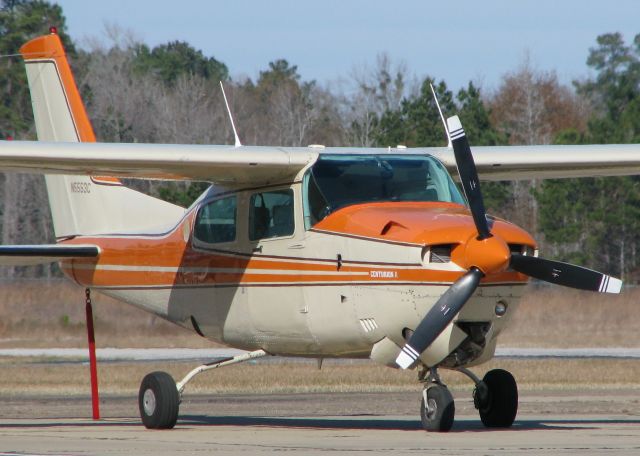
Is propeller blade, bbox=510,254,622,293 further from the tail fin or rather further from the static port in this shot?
the tail fin

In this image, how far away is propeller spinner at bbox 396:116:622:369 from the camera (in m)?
11.3

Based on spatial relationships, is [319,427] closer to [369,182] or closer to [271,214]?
[271,214]

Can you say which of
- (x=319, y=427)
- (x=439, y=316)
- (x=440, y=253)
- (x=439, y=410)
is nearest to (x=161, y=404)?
(x=319, y=427)

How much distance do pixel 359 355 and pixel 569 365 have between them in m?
12.3

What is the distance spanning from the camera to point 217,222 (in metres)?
14.2

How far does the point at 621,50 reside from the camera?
109812mm

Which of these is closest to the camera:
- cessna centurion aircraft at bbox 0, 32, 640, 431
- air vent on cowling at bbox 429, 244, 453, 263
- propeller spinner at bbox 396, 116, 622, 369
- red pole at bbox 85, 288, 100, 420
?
propeller spinner at bbox 396, 116, 622, 369

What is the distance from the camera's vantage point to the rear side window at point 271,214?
13209mm

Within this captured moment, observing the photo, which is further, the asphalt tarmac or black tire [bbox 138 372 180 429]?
black tire [bbox 138 372 180 429]

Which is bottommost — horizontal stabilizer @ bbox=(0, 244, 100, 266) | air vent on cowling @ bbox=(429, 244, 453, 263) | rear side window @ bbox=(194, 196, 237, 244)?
horizontal stabilizer @ bbox=(0, 244, 100, 266)

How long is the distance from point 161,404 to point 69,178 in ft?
15.3

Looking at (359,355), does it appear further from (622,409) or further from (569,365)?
(569,365)

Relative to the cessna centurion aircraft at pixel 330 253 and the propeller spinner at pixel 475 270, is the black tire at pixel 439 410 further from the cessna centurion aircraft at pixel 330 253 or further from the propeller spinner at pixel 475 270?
the propeller spinner at pixel 475 270

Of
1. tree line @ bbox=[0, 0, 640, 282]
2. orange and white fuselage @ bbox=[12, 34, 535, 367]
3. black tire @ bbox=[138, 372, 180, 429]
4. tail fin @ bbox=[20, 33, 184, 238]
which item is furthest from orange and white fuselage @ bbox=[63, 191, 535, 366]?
tree line @ bbox=[0, 0, 640, 282]
